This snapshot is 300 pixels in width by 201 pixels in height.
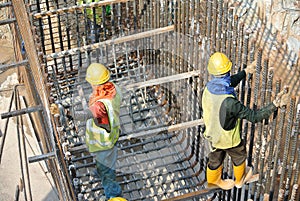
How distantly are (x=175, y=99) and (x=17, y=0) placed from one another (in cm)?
261

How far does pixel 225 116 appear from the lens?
5973 mm

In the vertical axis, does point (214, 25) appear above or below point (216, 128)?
above

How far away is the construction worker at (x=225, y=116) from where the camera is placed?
591cm

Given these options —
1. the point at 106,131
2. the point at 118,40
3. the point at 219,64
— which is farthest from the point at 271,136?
the point at 118,40

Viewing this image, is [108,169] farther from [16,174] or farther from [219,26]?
[16,174]

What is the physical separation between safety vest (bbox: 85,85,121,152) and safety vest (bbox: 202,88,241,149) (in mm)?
1026

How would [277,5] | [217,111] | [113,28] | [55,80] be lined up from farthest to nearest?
[277,5] < [113,28] < [55,80] < [217,111]

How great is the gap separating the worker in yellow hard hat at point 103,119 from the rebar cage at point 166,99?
11.1 inches

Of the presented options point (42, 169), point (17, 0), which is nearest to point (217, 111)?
point (17, 0)

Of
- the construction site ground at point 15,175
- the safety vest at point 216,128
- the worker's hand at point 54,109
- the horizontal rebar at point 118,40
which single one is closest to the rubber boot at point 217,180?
the safety vest at point 216,128

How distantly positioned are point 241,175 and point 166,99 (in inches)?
97.4

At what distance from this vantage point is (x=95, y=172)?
7.71 meters

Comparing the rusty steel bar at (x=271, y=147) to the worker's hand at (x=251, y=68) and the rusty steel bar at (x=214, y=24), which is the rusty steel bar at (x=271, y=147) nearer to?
the worker's hand at (x=251, y=68)

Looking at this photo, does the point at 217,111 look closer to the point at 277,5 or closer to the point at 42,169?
the point at 42,169
